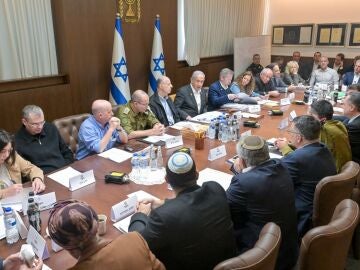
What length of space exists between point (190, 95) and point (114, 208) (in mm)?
2949

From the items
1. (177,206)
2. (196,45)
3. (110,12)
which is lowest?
(177,206)

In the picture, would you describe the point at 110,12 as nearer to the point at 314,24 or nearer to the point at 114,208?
the point at 114,208

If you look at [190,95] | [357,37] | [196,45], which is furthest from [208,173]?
[357,37]

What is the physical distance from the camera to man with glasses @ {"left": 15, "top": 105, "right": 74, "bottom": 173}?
2568mm

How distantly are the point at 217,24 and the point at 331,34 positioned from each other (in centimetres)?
286

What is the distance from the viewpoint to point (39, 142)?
2.72 m

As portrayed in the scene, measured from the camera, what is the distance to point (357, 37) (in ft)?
24.1

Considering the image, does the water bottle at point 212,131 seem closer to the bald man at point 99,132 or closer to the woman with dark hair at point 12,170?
the bald man at point 99,132

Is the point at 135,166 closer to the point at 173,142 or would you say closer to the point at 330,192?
the point at 173,142

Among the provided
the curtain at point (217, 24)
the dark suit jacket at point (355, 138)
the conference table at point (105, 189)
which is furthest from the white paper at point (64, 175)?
the curtain at point (217, 24)

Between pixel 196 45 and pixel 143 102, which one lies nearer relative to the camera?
pixel 143 102

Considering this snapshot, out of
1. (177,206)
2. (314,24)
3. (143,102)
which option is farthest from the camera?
(314,24)

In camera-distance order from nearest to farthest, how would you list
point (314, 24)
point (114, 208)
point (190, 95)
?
point (114, 208) < point (190, 95) < point (314, 24)

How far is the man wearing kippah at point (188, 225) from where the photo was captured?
1.31m
